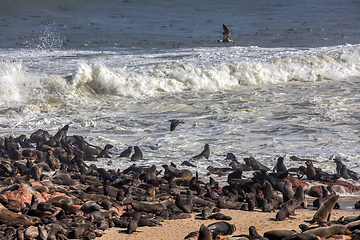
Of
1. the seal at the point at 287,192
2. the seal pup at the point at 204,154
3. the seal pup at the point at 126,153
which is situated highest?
the seal at the point at 287,192

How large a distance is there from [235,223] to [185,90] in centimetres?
937

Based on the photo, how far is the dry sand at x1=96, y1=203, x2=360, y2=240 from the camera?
3824 millimetres

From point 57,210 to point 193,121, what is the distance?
548cm

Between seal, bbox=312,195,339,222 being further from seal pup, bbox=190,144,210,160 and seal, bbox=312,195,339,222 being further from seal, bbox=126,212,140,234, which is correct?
seal pup, bbox=190,144,210,160

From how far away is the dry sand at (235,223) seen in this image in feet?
12.5

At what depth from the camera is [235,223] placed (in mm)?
4203

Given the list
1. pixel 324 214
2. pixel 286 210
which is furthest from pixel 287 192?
pixel 324 214

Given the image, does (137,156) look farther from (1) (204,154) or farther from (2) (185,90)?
(2) (185,90)

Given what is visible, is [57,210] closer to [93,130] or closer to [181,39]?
[93,130]

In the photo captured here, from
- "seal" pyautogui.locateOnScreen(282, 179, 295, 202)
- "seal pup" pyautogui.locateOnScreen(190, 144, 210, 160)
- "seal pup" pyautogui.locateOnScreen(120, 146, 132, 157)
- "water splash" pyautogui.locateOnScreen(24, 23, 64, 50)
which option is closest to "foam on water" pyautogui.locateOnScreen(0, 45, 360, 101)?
"water splash" pyautogui.locateOnScreen(24, 23, 64, 50)

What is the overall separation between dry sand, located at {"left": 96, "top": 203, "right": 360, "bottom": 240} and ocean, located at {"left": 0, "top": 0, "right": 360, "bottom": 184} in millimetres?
1741

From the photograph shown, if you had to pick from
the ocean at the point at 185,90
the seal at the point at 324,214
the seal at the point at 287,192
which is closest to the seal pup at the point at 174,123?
the ocean at the point at 185,90

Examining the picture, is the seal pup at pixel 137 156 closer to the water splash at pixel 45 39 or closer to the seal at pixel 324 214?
the seal at pixel 324 214

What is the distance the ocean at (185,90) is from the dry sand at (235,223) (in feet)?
5.71
